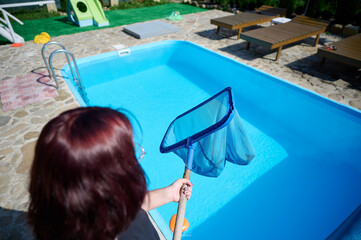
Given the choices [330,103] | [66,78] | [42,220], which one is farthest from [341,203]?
[66,78]

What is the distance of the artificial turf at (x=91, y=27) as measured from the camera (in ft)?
31.9

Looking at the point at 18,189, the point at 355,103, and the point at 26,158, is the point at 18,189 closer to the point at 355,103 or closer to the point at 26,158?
the point at 26,158

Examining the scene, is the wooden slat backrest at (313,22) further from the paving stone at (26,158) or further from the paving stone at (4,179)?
the paving stone at (4,179)

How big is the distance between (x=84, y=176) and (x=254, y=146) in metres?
4.95

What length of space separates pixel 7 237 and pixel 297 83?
22.6 feet

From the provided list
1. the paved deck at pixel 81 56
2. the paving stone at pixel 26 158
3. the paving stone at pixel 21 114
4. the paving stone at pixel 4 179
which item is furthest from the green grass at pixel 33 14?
the paving stone at pixel 4 179

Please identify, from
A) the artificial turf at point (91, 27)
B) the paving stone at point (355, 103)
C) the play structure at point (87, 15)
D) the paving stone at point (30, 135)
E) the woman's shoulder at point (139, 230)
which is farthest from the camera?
the play structure at point (87, 15)

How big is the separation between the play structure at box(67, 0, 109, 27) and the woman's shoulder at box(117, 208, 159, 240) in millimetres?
11090

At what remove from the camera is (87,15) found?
10477 millimetres

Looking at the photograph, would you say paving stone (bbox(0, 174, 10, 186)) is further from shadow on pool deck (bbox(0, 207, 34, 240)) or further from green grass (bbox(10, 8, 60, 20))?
green grass (bbox(10, 8, 60, 20))

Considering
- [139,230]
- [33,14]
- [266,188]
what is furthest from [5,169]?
[33,14]

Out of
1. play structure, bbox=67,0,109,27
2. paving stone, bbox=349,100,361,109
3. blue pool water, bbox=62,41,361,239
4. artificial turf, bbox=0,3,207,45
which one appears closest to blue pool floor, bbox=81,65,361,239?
blue pool water, bbox=62,41,361,239

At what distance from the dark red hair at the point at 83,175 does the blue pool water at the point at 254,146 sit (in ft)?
6.90

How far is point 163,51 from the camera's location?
29.0 feet
